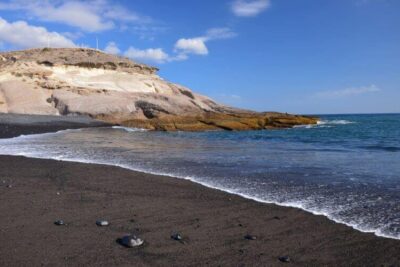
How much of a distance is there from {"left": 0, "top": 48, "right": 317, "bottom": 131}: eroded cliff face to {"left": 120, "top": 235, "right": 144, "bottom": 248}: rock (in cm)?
3158

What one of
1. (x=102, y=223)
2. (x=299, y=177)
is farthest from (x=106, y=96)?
(x=102, y=223)

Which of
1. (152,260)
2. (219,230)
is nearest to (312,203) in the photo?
(219,230)

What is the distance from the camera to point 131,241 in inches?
198

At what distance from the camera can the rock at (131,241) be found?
197 inches

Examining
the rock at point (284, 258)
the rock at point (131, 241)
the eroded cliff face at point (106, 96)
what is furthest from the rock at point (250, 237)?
the eroded cliff face at point (106, 96)

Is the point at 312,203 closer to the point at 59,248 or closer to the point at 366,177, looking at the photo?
the point at 366,177

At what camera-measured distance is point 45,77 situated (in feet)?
159

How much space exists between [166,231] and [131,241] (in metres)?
0.74

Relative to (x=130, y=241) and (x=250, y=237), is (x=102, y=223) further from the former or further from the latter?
(x=250, y=237)

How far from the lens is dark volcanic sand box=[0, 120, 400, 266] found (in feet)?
15.3

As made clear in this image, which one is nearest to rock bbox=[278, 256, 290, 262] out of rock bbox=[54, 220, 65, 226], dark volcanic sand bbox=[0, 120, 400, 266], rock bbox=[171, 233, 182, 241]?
dark volcanic sand bbox=[0, 120, 400, 266]

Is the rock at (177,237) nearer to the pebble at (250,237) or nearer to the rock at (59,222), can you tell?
the pebble at (250,237)

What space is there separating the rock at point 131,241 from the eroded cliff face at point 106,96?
104 ft

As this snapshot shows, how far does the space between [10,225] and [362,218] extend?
5108 mm
